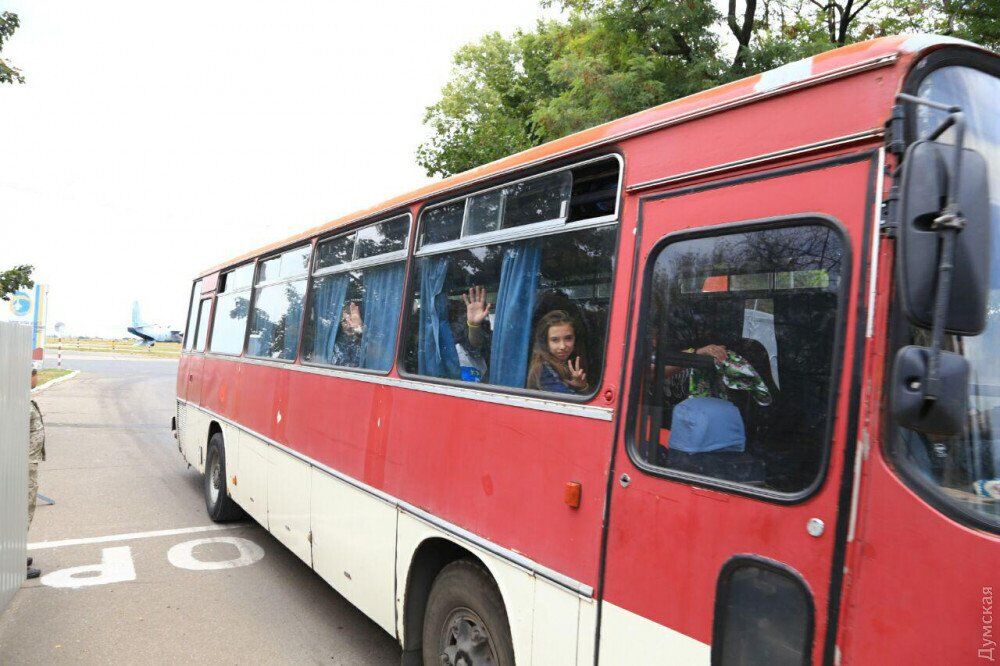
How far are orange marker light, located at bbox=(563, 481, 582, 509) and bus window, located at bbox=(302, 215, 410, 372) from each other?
1.87 m

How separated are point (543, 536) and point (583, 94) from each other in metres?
9.97

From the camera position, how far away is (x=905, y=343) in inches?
75.1

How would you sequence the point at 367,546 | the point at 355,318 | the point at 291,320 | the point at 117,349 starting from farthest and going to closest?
the point at 117,349 < the point at 291,320 < the point at 355,318 < the point at 367,546

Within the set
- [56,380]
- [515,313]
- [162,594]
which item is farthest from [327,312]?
[56,380]

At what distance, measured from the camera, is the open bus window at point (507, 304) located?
2902 millimetres

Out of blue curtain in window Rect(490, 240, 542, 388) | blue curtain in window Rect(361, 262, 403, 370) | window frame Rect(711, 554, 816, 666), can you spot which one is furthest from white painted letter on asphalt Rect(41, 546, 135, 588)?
window frame Rect(711, 554, 816, 666)

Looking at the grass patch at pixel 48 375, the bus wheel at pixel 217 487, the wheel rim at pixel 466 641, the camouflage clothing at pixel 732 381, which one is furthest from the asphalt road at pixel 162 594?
the grass patch at pixel 48 375

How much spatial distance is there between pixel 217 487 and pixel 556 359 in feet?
20.6

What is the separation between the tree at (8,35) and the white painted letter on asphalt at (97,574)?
379 inches

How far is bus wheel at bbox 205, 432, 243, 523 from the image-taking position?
7891 mm

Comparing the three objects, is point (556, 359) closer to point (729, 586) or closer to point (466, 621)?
point (729, 586)

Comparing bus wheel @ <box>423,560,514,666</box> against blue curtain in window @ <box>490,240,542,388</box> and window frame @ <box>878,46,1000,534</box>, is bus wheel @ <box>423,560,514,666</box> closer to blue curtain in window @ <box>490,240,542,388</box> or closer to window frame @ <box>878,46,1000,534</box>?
blue curtain in window @ <box>490,240,542,388</box>

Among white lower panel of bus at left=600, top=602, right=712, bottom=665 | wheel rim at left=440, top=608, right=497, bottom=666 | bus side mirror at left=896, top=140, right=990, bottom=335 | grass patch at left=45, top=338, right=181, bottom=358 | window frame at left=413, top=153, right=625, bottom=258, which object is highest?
window frame at left=413, top=153, right=625, bottom=258

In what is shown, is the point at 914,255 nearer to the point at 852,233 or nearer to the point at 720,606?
the point at 852,233
